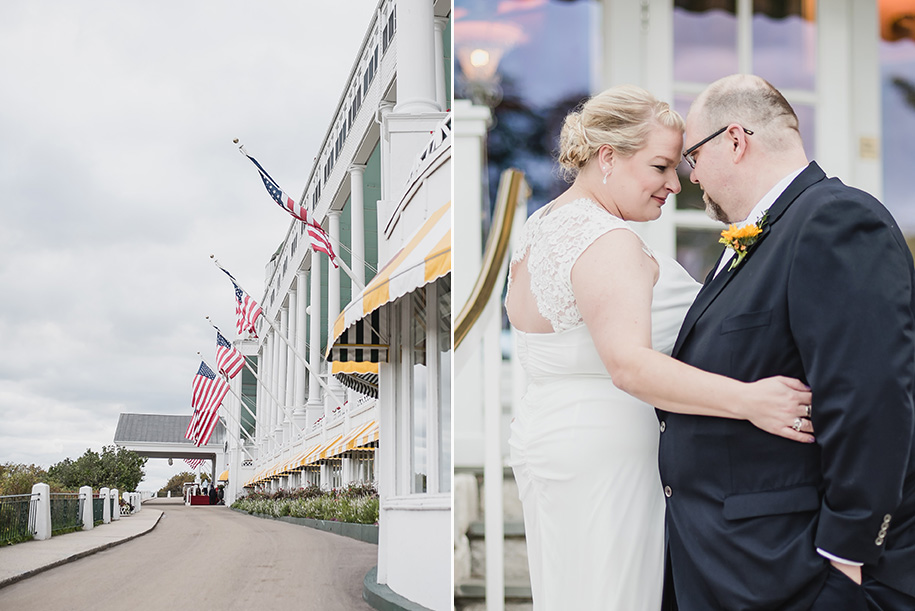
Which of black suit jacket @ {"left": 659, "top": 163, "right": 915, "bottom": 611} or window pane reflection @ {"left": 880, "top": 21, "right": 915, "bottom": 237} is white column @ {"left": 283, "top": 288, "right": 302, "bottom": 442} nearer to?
window pane reflection @ {"left": 880, "top": 21, "right": 915, "bottom": 237}

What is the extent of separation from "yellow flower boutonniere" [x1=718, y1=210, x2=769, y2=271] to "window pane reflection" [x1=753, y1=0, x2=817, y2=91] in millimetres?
1210

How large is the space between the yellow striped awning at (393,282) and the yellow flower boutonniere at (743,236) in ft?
6.23

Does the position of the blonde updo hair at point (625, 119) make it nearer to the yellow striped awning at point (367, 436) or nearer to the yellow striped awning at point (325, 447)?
the yellow striped awning at point (367, 436)

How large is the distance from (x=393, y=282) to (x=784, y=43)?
2376 mm

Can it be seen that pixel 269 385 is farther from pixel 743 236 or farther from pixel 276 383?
pixel 743 236

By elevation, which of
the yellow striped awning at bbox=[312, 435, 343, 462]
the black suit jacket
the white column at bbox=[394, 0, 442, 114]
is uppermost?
the white column at bbox=[394, 0, 442, 114]

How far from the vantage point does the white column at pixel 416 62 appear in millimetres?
8992

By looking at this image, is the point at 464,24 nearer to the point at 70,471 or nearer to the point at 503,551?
the point at 503,551

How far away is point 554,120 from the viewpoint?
2.75 metres

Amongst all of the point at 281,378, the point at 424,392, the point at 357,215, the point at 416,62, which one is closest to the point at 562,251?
the point at 424,392

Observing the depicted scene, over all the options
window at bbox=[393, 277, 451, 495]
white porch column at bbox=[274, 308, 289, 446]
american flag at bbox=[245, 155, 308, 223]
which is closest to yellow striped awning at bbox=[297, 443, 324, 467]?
white porch column at bbox=[274, 308, 289, 446]

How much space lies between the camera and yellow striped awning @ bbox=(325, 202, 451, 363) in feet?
12.3

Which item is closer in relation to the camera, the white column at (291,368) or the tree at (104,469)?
the tree at (104,469)

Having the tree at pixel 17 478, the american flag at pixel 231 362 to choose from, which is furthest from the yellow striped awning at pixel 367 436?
the tree at pixel 17 478
